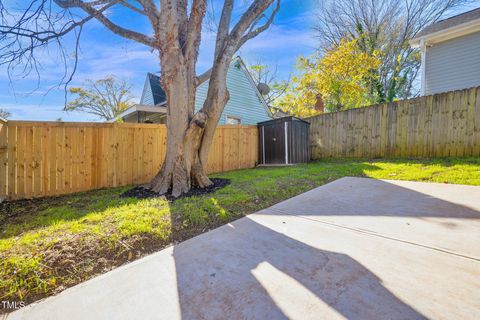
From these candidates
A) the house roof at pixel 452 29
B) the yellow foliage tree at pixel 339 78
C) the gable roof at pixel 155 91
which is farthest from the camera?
the yellow foliage tree at pixel 339 78

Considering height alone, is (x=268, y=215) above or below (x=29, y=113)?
below

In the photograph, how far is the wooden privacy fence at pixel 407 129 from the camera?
543 centimetres

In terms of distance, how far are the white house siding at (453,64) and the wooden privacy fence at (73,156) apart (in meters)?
9.98

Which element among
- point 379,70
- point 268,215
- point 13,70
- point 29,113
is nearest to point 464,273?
point 268,215

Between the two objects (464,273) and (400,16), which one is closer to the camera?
(464,273)

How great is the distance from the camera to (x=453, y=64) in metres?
7.86

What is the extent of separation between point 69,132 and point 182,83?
2.59m

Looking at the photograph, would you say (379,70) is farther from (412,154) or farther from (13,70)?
(13,70)

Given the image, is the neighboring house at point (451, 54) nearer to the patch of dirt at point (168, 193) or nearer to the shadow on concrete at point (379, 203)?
the shadow on concrete at point (379, 203)

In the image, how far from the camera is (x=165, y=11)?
389 centimetres

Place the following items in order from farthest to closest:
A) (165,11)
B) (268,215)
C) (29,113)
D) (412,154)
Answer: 1. (412,154)
2. (29,113)
3. (165,11)
4. (268,215)

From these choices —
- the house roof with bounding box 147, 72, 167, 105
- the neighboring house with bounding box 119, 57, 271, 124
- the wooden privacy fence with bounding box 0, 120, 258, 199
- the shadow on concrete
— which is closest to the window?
the neighboring house with bounding box 119, 57, 271, 124

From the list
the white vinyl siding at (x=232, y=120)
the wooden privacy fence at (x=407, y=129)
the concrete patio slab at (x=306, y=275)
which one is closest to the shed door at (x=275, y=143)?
the wooden privacy fence at (x=407, y=129)

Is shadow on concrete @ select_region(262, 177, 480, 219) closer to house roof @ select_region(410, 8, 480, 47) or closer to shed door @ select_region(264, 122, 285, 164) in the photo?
shed door @ select_region(264, 122, 285, 164)
